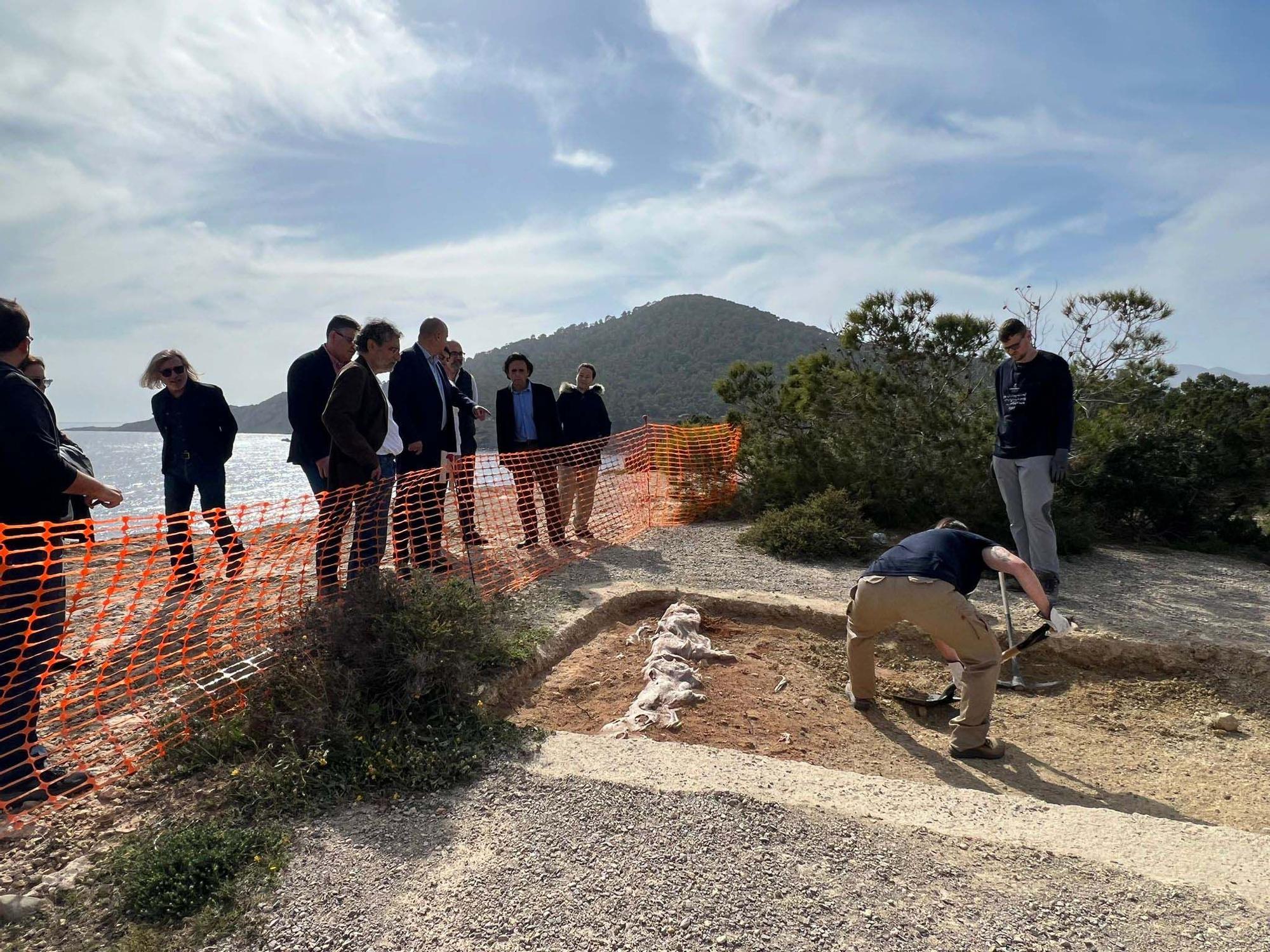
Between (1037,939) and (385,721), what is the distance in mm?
2585

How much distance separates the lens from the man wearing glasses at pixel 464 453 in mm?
6023

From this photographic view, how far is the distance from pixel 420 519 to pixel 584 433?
2.66 meters

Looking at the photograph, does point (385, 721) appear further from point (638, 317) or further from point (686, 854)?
point (638, 317)

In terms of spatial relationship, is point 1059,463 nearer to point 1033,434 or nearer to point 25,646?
point 1033,434

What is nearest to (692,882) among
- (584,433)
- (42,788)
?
(42,788)

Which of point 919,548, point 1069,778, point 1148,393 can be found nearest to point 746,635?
point 919,548

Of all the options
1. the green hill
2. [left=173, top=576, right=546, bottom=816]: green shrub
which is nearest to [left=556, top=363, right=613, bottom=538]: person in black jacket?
[left=173, top=576, right=546, bottom=816]: green shrub

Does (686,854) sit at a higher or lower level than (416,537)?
lower

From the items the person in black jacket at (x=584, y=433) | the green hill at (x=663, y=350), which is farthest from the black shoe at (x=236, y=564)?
the green hill at (x=663, y=350)

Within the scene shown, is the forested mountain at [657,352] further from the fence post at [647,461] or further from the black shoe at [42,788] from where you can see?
the black shoe at [42,788]

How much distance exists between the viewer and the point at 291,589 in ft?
17.7

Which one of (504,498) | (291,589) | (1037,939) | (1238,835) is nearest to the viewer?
(1037,939)

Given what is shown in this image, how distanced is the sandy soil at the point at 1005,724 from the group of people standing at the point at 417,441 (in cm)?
140

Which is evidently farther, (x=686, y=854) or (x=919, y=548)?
(x=919, y=548)
